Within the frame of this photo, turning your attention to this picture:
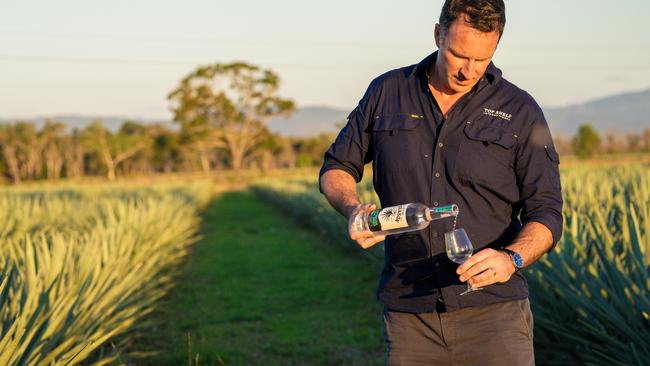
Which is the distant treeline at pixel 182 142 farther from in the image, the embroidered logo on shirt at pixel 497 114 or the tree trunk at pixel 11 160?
the embroidered logo on shirt at pixel 497 114

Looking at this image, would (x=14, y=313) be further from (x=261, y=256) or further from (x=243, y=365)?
(x=261, y=256)

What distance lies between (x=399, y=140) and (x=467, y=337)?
2.19 feet

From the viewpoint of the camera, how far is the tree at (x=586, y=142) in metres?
68.8

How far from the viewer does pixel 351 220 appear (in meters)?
2.40

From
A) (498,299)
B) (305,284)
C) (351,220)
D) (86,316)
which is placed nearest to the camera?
(351,220)

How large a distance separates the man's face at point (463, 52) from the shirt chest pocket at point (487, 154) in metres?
0.16

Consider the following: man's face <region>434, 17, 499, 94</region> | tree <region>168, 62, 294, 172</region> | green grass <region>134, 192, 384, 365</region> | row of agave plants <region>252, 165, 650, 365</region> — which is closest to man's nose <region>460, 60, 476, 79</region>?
man's face <region>434, 17, 499, 94</region>

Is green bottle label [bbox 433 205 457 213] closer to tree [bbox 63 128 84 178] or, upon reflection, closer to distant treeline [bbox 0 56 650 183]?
distant treeline [bbox 0 56 650 183]

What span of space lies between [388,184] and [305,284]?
7.10 m

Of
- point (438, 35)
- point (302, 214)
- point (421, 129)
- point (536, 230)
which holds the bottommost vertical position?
point (302, 214)

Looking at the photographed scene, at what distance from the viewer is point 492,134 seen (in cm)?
260

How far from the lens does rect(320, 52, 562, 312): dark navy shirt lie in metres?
2.59

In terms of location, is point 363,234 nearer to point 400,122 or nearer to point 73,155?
point 400,122

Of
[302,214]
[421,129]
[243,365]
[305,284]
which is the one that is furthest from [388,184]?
[302,214]
